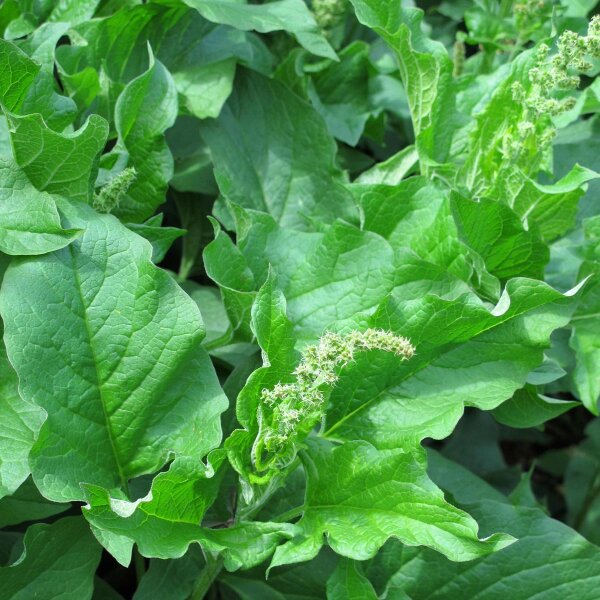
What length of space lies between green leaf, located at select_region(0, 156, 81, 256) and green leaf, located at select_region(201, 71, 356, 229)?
576mm

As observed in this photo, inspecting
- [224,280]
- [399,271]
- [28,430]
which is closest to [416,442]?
[399,271]

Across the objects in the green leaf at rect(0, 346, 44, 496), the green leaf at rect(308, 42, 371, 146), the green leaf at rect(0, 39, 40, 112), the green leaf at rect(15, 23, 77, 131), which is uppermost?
the green leaf at rect(0, 39, 40, 112)

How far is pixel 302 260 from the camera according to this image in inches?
67.1

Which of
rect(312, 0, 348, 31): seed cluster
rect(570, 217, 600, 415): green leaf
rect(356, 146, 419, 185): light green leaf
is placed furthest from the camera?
rect(312, 0, 348, 31): seed cluster

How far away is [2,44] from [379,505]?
965 mm

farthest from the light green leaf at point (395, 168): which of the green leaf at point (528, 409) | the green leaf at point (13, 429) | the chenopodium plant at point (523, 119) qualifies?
the green leaf at point (13, 429)

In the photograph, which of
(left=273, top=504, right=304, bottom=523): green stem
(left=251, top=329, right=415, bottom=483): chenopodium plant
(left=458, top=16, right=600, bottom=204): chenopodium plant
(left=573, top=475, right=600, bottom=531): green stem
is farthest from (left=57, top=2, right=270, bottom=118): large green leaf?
(left=573, top=475, right=600, bottom=531): green stem

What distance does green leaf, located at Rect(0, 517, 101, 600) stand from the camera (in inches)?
56.4

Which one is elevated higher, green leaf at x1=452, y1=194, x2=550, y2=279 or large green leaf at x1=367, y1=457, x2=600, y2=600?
green leaf at x1=452, y1=194, x2=550, y2=279

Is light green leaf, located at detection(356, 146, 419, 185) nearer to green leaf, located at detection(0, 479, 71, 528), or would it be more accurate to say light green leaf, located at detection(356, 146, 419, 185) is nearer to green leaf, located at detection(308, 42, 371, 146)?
green leaf, located at detection(308, 42, 371, 146)

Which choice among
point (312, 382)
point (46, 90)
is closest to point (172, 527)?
point (312, 382)

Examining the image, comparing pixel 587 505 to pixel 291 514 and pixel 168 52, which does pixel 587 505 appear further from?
pixel 168 52

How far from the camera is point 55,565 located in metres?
1.48

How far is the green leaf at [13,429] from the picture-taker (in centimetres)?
135
